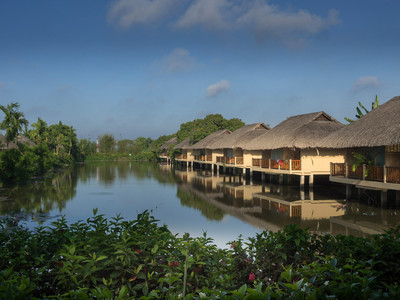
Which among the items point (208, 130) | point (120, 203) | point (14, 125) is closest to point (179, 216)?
point (120, 203)

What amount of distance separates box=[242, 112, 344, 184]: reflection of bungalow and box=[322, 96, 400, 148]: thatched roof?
90.5 inches

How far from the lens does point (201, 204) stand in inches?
669

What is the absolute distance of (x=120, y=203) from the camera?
17.1 metres

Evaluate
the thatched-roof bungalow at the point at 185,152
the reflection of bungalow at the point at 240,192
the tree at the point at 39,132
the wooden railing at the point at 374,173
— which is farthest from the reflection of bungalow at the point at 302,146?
the tree at the point at 39,132

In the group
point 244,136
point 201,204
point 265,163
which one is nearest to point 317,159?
point 265,163

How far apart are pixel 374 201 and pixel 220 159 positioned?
1943cm

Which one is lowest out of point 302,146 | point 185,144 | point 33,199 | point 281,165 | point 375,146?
point 33,199

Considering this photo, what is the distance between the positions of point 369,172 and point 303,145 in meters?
5.96

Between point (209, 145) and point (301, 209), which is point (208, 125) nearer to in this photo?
point (209, 145)

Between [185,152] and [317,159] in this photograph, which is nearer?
[317,159]

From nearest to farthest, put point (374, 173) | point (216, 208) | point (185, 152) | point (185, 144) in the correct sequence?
point (374, 173), point (216, 208), point (185, 144), point (185, 152)

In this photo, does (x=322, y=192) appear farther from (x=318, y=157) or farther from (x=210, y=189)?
(x=210, y=189)

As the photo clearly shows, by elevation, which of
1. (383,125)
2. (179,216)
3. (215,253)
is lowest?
(179,216)

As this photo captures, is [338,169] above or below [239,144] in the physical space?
below
